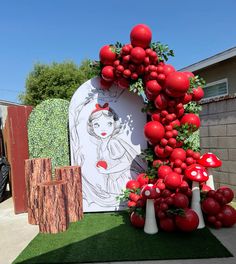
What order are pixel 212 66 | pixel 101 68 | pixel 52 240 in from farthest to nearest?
pixel 212 66 < pixel 101 68 < pixel 52 240

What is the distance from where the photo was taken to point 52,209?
3727 millimetres

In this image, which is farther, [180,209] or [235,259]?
[180,209]

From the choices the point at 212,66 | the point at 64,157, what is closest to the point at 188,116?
the point at 64,157

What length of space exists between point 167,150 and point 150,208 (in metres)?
0.84

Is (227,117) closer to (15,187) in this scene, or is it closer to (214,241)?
(214,241)

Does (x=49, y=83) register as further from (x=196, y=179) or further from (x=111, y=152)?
(x=196, y=179)

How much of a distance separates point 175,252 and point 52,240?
1.55 meters

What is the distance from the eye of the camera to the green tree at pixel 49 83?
60.7 ft

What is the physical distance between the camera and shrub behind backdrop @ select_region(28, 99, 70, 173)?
5.00 metres

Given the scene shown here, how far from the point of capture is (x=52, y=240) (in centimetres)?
353

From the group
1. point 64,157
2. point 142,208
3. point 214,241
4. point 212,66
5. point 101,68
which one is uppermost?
point 212,66

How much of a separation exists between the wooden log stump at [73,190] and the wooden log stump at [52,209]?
17.7 inches

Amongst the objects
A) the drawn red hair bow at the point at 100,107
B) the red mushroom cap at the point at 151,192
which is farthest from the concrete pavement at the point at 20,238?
the drawn red hair bow at the point at 100,107

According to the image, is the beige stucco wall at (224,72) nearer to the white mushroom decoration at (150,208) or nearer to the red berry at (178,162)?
the red berry at (178,162)
